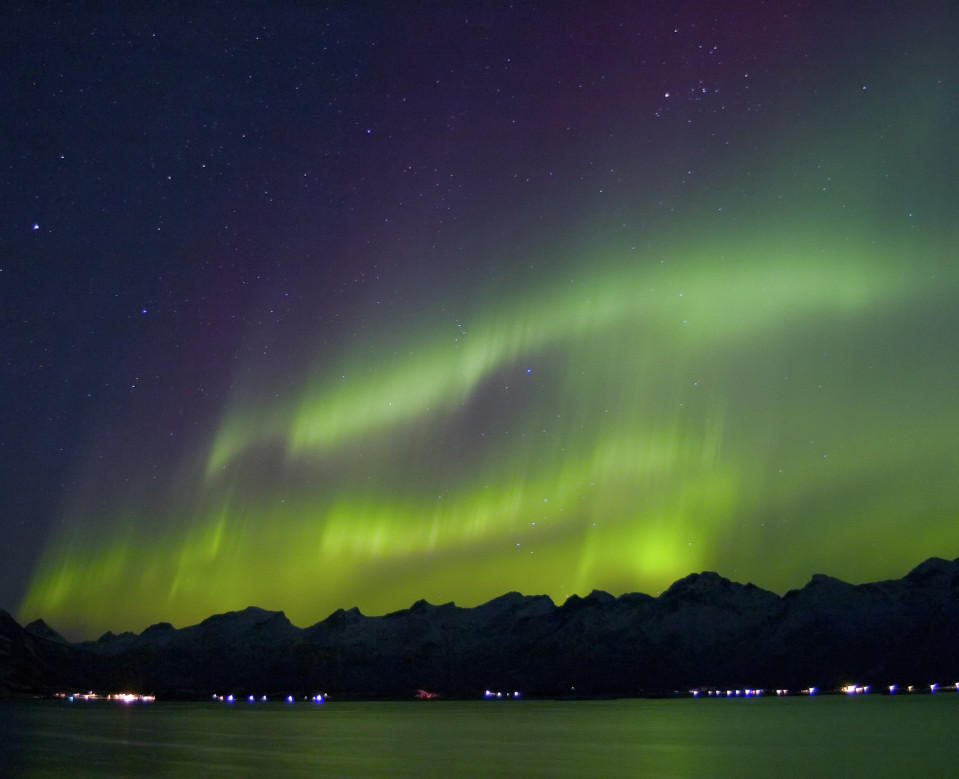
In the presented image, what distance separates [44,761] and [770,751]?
42.4 m

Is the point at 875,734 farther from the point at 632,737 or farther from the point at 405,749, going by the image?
the point at 405,749

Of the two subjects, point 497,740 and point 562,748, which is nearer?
point 562,748

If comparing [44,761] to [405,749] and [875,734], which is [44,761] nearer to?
[405,749]

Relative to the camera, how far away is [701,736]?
266 ft

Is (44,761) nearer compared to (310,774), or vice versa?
(310,774)

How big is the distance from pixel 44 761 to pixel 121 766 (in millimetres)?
6635

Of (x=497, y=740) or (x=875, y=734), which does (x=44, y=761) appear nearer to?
(x=497, y=740)

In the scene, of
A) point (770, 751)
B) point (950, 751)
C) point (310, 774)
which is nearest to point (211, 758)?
→ point (310, 774)

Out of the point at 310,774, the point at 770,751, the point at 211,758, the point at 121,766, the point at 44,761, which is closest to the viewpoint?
the point at 310,774

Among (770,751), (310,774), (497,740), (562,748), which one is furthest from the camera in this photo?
(497,740)

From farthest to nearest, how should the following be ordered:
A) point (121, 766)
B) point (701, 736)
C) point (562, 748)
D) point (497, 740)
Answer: point (701, 736)
point (497, 740)
point (562, 748)
point (121, 766)

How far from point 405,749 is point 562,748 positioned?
10.9 m

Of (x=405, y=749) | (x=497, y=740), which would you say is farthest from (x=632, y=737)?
(x=405, y=749)

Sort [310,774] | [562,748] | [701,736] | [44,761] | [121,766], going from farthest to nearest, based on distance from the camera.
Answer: [701,736] < [562,748] < [44,761] < [121,766] < [310,774]
